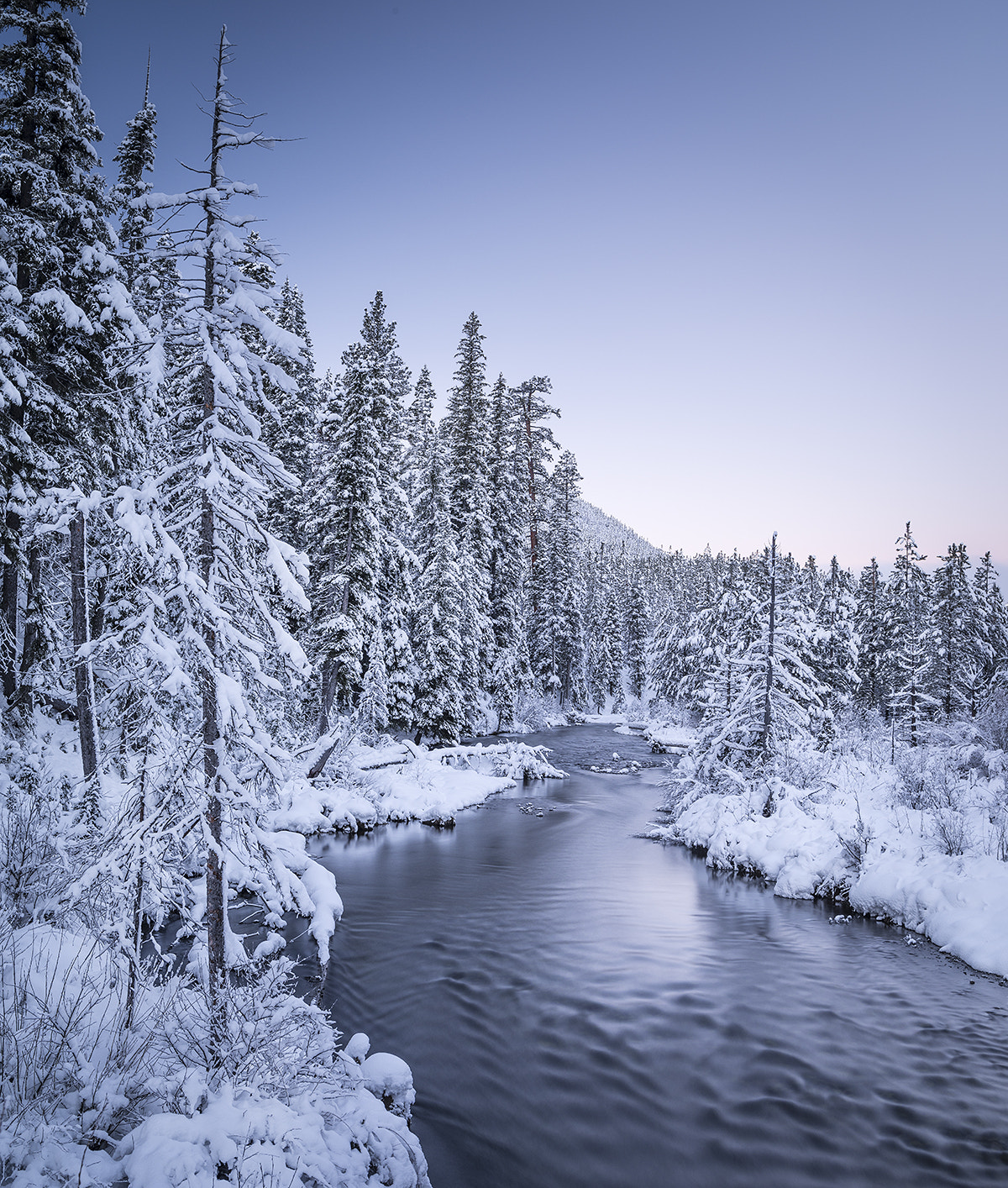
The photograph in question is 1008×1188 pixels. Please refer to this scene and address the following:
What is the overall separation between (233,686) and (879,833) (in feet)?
47.4

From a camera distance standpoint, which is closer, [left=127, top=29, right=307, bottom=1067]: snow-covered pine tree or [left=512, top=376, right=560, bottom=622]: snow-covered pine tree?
[left=127, top=29, right=307, bottom=1067]: snow-covered pine tree

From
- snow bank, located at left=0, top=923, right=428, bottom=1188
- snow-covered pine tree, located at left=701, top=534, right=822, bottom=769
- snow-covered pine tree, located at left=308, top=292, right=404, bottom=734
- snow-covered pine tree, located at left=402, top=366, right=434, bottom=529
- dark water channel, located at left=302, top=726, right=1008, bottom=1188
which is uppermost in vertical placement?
snow-covered pine tree, located at left=402, top=366, right=434, bottom=529

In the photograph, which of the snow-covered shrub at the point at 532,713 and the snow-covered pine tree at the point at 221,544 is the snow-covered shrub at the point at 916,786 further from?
the snow-covered shrub at the point at 532,713

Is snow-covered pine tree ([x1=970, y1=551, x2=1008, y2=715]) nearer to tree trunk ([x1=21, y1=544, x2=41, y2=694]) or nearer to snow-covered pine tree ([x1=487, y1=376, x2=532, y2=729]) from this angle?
snow-covered pine tree ([x1=487, y1=376, x2=532, y2=729])

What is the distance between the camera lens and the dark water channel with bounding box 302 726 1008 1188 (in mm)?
6574

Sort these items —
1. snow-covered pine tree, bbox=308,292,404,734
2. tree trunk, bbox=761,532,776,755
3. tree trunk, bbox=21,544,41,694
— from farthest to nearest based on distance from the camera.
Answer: snow-covered pine tree, bbox=308,292,404,734 → tree trunk, bbox=761,532,776,755 → tree trunk, bbox=21,544,41,694

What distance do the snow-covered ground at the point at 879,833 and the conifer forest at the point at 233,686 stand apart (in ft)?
0.42

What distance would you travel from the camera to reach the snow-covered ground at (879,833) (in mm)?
11188

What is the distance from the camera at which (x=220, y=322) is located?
5.86m

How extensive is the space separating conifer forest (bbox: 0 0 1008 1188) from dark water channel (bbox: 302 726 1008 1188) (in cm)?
114

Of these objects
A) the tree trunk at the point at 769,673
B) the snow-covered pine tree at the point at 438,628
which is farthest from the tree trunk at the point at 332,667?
the tree trunk at the point at 769,673

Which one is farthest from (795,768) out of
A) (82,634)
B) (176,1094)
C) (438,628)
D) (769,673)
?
(82,634)

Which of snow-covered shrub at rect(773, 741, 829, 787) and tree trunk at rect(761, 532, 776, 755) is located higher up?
tree trunk at rect(761, 532, 776, 755)

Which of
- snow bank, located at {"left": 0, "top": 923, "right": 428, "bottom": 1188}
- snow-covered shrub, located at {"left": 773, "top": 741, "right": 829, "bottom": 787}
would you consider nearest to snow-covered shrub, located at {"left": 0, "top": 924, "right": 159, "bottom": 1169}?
snow bank, located at {"left": 0, "top": 923, "right": 428, "bottom": 1188}
